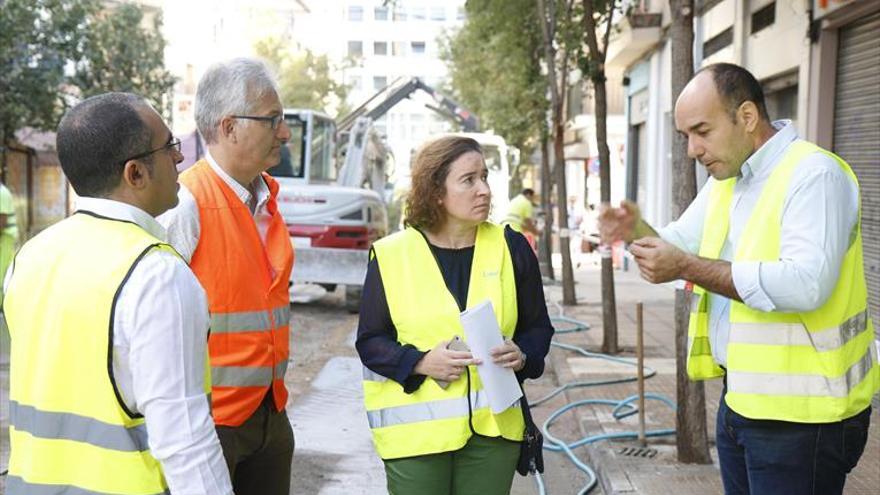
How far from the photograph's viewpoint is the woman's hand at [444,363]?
Answer: 3.16 meters

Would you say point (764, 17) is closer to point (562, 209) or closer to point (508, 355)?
point (562, 209)

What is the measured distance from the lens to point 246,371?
2.97 meters

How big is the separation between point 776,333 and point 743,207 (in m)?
0.39

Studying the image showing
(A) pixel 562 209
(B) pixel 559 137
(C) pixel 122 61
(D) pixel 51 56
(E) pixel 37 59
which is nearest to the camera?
(B) pixel 559 137

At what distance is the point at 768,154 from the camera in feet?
9.77

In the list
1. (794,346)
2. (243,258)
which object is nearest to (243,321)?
(243,258)

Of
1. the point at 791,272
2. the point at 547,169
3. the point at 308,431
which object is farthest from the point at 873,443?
the point at 547,169

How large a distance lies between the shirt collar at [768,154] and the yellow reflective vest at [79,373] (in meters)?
1.71

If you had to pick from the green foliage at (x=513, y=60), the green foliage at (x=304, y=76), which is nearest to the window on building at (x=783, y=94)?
A: the green foliage at (x=513, y=60)

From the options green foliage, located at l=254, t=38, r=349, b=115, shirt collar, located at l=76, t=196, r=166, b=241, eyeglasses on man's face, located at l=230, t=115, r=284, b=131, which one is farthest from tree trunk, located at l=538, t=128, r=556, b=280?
green foliage, located at l=254, t=38, r=349, b=115

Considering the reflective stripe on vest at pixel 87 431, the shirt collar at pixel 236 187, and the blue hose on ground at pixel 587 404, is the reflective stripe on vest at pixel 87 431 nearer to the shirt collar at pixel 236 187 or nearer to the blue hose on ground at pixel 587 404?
the shirt collar at pixel 236 187

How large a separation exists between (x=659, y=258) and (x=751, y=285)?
25 cm

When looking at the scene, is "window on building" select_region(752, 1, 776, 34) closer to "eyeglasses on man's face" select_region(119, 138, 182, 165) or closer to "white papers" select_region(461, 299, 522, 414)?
"white papers" select_region(461, 299, 522, 414)

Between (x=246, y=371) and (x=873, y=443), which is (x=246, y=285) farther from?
(x=873, y=443)
